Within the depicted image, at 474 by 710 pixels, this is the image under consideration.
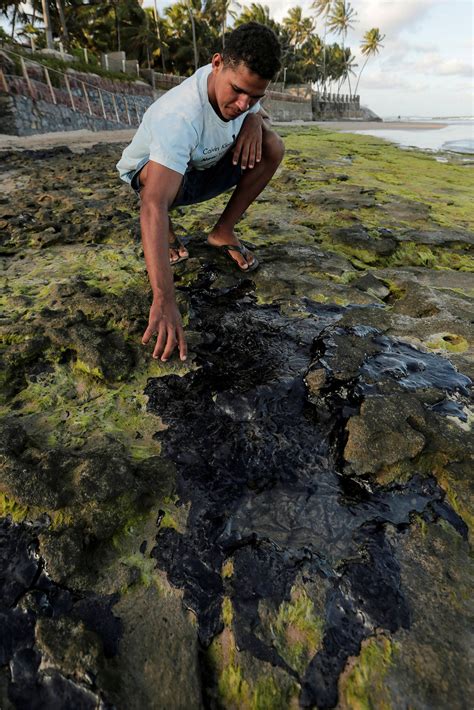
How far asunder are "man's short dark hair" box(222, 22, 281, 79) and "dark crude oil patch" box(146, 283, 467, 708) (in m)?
1.19

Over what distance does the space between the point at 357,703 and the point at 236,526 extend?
446 millimetres

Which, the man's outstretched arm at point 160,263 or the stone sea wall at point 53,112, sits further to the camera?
the stone sea wall at point 53,112

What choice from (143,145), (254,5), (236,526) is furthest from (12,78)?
(254,5)

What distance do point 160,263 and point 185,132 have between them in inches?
24.0

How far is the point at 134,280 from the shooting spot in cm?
241

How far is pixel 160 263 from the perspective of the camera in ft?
5.33

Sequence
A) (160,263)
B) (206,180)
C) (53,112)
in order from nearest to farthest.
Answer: (160,263) < (206,180) < (53,112)

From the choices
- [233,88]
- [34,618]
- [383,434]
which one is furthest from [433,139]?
[34,618]

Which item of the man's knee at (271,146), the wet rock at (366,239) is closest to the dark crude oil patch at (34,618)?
the man's knee at (271,146)

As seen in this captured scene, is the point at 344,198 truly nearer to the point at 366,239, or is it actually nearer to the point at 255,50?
the point at 366,239

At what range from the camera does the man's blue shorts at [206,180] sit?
2369 millimetres

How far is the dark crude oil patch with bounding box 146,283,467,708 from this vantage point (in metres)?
0.92

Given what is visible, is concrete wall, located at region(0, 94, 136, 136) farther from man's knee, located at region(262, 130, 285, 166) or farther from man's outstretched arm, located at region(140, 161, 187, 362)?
man's outstretched arm, located at region(140, 161, 187, 362)

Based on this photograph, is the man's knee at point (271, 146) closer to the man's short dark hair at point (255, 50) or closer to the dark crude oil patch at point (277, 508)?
the man's short dark hair at point (255, 50)
